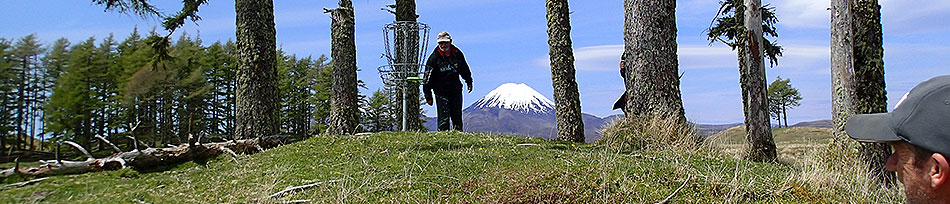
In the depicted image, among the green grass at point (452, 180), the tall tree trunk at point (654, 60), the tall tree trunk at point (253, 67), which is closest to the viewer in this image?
the green grass at point (452, 180)

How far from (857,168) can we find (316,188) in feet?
16.8

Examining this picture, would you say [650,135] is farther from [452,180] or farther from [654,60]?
[452,180]

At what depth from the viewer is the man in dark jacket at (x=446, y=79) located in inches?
400

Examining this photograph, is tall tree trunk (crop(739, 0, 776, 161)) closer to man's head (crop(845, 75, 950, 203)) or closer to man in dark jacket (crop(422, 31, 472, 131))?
man in dark jacket (crop(422, 31, 472, 131))

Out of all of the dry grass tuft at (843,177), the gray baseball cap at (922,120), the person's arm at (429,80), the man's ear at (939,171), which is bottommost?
the dry grass tuft at (843,177)

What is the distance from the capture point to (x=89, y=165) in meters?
6.75

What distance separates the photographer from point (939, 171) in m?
1.62

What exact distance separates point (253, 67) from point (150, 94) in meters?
19.8

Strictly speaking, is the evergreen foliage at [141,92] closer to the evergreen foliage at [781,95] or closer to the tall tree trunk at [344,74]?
the tall tree trunk at [344,74]

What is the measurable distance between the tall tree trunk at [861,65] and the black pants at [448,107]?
18.5ft

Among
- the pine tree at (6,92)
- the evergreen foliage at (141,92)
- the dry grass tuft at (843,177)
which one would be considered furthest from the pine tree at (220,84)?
the dry grass tuft at (843,177)

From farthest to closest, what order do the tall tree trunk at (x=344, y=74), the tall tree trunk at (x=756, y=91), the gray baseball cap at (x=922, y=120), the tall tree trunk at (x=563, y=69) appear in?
the tall tree trunk at (x=344, y=74) < the tall tree trunk at (x=563, y=69) < the tall tree trunk at (x=756, y=91) < the gray baseball cap at (x=922, y=120)

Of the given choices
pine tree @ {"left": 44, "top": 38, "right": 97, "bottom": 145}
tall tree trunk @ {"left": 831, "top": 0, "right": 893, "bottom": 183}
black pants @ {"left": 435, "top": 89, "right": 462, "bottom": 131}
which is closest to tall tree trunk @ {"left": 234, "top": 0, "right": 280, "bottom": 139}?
black pants @ {"left": 435, "top": 89, "right": 462, "bottom": 131}

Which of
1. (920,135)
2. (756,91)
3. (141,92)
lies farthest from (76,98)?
(920,135)
